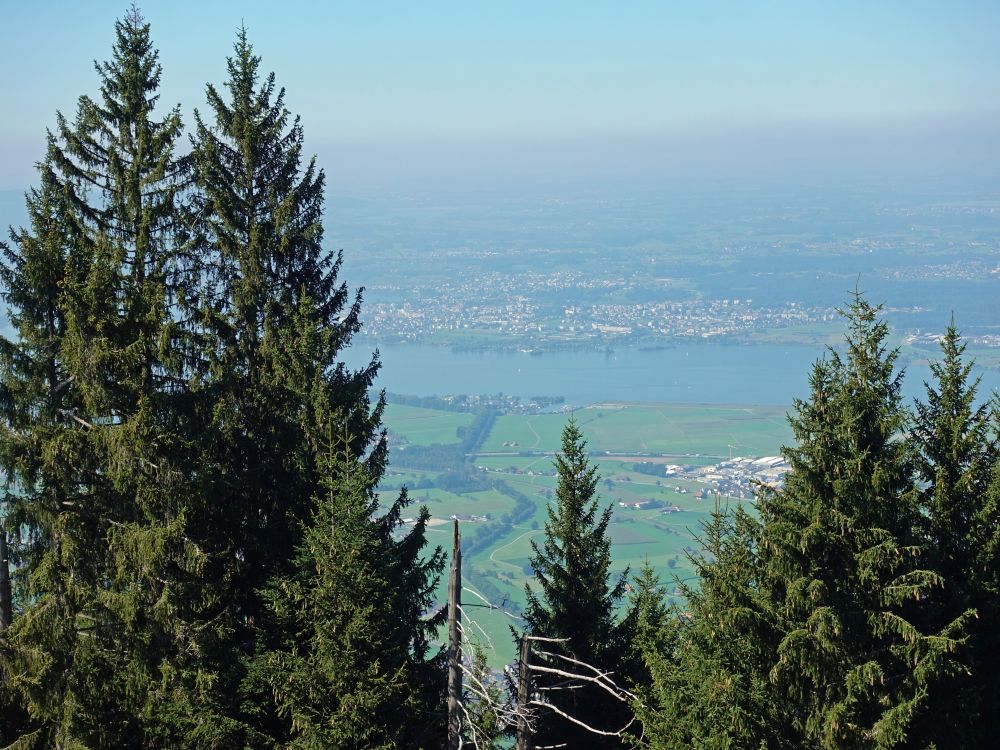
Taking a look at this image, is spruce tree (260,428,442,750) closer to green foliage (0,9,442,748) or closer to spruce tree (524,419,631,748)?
green foliage (0,9,442,748)

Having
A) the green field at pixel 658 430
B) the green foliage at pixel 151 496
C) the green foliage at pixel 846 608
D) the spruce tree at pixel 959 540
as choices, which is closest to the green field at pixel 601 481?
the green field at pixel 658 430

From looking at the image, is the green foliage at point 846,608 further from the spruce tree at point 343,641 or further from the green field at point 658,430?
the green field at point 658,430

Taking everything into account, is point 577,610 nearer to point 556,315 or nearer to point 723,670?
point 723,670

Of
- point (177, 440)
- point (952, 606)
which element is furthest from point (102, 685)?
point (952, 606)

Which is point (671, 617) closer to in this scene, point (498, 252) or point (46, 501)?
point (46, 501)

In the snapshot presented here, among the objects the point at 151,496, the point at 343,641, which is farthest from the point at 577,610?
the point at 151,496

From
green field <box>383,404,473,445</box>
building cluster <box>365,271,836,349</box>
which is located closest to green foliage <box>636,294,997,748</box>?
green field <box>383,404,473,445</box>
